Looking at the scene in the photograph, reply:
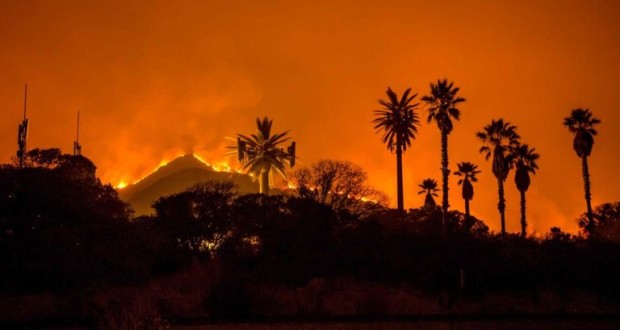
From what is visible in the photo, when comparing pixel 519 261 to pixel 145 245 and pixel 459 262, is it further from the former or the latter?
pixel 145 245

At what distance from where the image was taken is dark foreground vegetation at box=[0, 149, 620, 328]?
26828 millimetres

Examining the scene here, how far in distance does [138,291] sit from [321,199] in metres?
21.9

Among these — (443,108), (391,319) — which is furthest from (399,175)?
(391,319)

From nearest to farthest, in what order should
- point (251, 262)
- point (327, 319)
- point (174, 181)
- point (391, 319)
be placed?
point (391, 319)
point (327, 319)
point (251, 262)
point (174, 181)

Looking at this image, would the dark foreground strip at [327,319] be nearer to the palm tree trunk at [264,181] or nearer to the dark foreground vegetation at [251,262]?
the dark foreground vegetation at [251,262]

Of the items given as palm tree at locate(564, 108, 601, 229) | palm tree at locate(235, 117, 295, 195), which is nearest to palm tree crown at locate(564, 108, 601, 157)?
palm tree at locate(564, 108, 601, 229)

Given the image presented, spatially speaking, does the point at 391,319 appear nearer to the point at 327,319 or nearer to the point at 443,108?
the point at 327,319

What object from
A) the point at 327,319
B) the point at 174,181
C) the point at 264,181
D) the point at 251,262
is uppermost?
the point at 174,181

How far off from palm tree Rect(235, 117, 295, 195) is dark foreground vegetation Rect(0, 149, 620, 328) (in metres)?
28.7

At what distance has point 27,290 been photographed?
29.3m

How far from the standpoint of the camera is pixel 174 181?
3701 inches

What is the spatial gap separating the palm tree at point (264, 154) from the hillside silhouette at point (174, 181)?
11.3 m

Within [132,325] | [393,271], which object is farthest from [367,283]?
[132,325]

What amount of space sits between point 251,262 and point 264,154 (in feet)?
115
